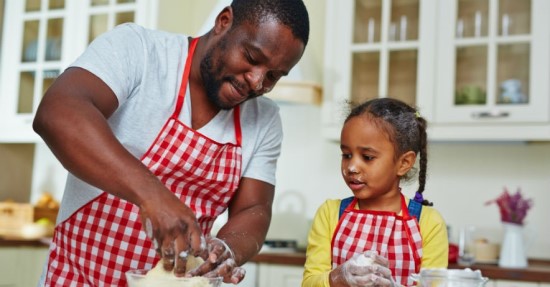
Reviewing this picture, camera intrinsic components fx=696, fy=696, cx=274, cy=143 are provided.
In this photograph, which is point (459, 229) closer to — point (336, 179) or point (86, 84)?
point (336, 179)

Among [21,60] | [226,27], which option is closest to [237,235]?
[226,27]

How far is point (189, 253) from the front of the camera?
837mm

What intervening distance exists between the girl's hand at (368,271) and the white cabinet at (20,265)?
2.18 meters

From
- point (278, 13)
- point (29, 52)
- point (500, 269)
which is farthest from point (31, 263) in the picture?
point (278, 13)

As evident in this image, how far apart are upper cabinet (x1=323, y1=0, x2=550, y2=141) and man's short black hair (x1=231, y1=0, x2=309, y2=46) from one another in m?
1.43

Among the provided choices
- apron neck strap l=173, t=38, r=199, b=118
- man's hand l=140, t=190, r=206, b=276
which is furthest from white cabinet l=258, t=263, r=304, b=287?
man's hand l=140, t=190, r=206, b=276

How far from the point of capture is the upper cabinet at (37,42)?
3.26m

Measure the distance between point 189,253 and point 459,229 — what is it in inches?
87.5

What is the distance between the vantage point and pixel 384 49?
2.88 meters

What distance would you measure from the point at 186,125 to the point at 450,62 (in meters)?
1.67

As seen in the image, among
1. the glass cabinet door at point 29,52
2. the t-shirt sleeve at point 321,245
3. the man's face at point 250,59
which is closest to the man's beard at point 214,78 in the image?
the man's face at point 250,59

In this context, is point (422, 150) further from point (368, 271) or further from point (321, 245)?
point (368, 271)

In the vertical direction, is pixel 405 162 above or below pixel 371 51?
below

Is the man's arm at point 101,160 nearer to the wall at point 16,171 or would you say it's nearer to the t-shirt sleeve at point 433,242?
the t-shirt sleeve at point 433,242
